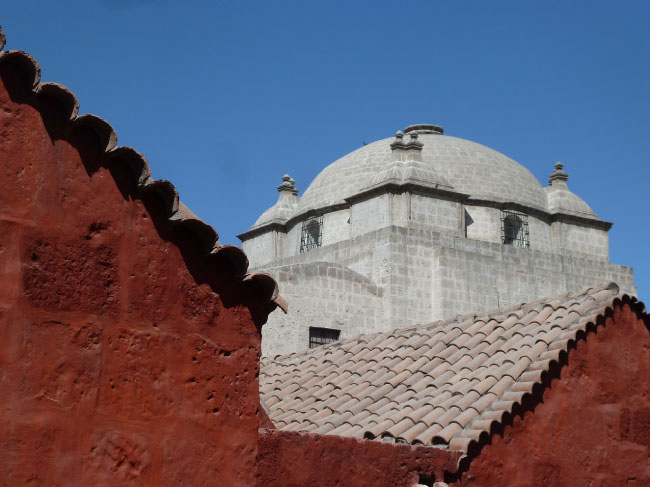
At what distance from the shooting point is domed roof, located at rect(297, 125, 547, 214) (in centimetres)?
2458

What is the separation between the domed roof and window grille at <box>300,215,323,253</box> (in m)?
0.35

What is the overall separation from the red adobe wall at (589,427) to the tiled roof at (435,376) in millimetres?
172

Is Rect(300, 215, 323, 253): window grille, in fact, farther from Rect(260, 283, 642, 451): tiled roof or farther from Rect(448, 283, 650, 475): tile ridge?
Rect(448, 283, 650, 475): tile ridge

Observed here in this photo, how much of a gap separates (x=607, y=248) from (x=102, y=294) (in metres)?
23.4

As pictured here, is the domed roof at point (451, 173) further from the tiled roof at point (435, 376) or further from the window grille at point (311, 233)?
the tiled roof at point (435, 376)

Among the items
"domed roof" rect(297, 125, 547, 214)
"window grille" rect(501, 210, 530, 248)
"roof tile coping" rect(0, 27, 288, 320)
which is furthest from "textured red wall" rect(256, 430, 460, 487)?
"window grille" rect(501, 210, 530, 248)

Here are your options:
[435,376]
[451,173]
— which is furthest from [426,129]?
[435,376]

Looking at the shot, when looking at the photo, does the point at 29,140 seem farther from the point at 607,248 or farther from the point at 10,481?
the point at 607,248

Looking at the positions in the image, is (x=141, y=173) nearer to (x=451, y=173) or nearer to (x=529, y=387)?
(x=529, y=387)

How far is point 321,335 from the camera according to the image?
63.4 ft

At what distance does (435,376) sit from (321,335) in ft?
36.9

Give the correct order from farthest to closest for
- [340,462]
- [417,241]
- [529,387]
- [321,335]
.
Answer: [417,241] → [321,335] → [529,387] → [340,462]

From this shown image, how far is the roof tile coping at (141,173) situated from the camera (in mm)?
4406

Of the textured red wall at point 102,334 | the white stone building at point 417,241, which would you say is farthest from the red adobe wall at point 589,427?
the white stone building at point 417,241
